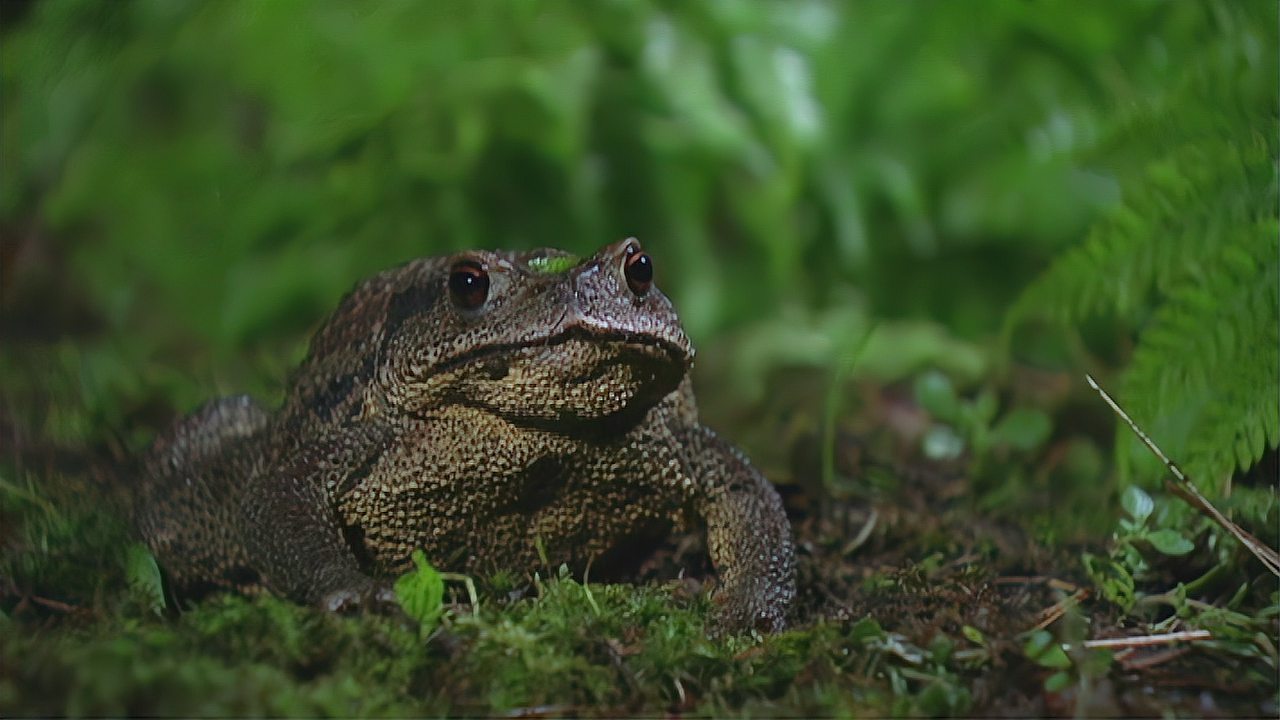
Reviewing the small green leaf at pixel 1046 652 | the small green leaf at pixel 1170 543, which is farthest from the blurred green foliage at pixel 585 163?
the small green leaf at pixel 1046 652

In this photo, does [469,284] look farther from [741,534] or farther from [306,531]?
[741,534]

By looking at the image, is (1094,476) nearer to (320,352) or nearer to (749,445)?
(749,445)

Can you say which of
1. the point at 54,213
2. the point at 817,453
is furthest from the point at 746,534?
the point at 54,213

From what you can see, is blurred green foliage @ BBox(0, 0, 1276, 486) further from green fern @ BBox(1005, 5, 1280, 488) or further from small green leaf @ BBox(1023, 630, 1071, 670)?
small green leaf @ BBox(1023, 630, 1071, 670)

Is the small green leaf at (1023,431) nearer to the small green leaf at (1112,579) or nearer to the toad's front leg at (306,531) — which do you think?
the small green leaf at (1112,579)

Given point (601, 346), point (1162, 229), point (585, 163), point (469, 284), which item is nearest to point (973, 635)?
point (601, 346)

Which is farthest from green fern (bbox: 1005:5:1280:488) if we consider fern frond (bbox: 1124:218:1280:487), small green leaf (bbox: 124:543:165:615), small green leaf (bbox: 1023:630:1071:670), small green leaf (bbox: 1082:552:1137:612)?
small green leaf (bbox: 124:543:165:615)
